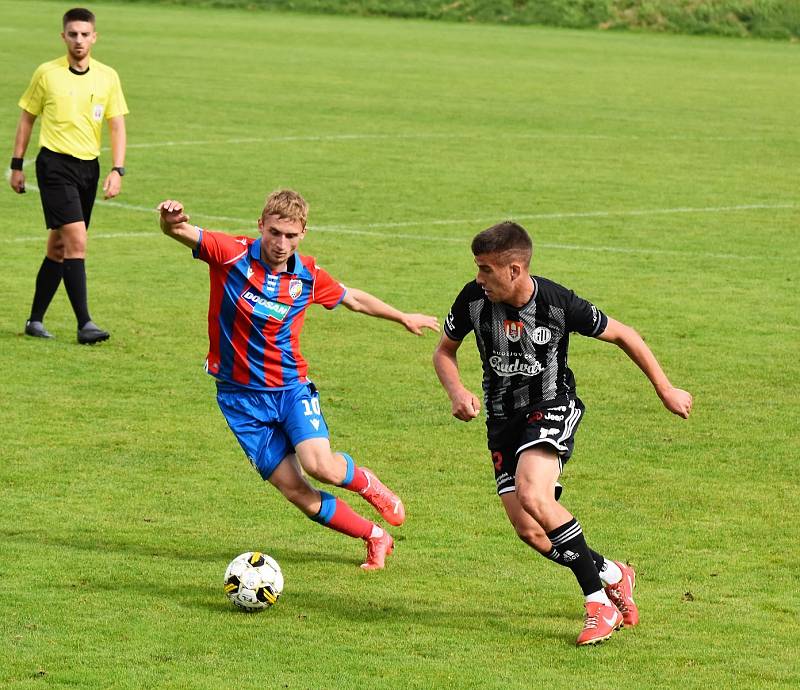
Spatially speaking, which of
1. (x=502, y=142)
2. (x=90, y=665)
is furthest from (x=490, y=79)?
(x=90, y=665)

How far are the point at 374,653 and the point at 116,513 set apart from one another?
8.65ft

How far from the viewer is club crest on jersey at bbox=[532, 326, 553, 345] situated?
7316 millimetres

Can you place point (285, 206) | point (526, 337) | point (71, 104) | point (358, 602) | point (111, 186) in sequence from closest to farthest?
point (526, 337) < point (358, 602) < point (285, 206) < point (111, 186) < point (71, 104)

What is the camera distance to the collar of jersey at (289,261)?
8.13m

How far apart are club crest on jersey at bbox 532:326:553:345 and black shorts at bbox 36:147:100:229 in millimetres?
6794

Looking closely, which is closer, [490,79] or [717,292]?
[717,292]

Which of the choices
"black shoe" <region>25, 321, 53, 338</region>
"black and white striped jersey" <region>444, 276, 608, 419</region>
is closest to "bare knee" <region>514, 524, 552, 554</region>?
"black and white striped jersey" <region>444, 276, 608, 419</region>

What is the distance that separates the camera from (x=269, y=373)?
319 inches

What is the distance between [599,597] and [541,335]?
1.30 meters

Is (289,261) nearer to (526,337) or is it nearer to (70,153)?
(526,337)

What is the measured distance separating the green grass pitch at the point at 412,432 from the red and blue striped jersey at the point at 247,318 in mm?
1046

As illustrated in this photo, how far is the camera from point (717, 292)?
1551cm

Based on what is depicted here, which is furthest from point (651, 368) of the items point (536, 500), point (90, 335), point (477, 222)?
point (477, 222)

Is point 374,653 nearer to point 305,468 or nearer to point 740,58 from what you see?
point 305,468
